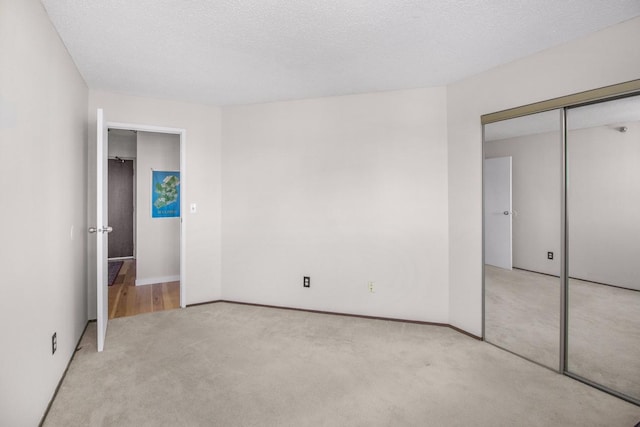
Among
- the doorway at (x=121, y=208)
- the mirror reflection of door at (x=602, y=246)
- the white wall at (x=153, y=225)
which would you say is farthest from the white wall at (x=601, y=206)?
the doorway at (x=121, y=208)

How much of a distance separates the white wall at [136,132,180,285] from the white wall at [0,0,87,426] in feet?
7.05

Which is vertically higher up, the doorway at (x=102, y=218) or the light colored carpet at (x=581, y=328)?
the doorway at (x=102, y=218)

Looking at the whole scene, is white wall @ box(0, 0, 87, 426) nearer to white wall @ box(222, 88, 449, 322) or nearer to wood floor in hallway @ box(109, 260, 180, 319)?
wood floor in hallway @ box(109, 260, 180, 319)

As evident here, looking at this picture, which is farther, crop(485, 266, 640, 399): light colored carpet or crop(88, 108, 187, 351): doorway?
crop(88, 108, 187, 351): doorway

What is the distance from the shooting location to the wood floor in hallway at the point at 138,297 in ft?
12.0

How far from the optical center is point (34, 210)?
5.67ft

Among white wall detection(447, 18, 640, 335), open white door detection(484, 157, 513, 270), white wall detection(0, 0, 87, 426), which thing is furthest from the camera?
open white door detection(484, 157, 513, 270)

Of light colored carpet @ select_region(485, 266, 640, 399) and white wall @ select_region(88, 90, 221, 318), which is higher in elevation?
white wall @ select_region(88, 90, 221, 318)

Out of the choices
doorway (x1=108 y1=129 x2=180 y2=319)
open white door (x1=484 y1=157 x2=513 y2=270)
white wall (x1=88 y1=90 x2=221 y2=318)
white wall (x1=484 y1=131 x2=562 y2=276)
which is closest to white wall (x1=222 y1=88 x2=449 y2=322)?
white wall (x1=88 y1=90 x2=221 y2=318)

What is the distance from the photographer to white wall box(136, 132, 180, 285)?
15.3 feet

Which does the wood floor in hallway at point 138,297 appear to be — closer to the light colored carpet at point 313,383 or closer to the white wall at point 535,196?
the light colored carpet at point 313,383

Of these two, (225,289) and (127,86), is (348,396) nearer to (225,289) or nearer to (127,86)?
(225,289)

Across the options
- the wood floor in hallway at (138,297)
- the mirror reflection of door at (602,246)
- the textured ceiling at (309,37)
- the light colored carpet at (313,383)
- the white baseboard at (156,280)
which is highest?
the textured ceiling at (309,37)

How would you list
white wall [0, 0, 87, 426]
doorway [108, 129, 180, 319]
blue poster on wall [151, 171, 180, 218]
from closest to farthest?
white wall [0, 0, 87, 426] → doorway [108, 129, 180, 319] → blue poster on wall [151, 171, 180, 218]
